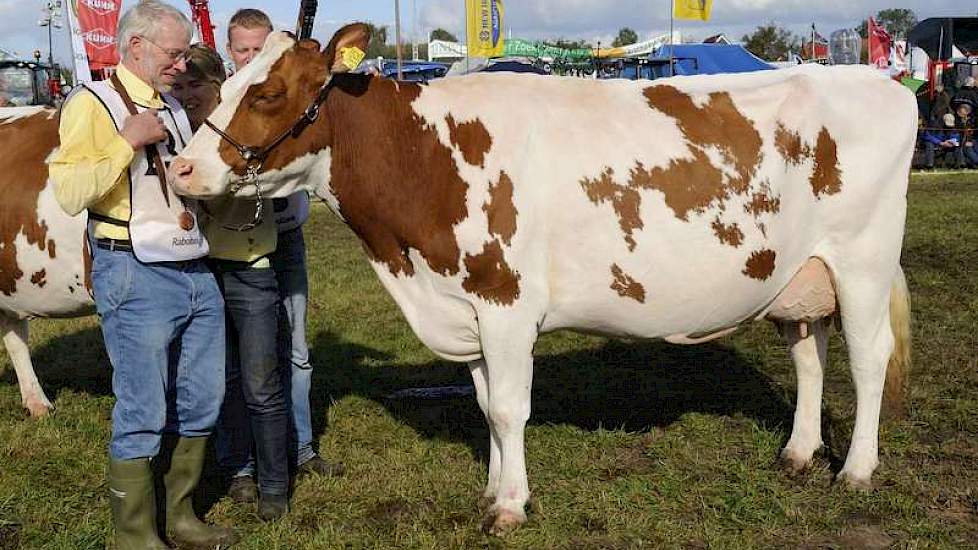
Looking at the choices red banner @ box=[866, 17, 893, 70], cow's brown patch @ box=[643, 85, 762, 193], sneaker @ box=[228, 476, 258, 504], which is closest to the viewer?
cow's brown patch @ box=[643, 85, 762, 193]

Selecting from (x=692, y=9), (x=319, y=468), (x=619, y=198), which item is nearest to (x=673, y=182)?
(x=619, y=198)

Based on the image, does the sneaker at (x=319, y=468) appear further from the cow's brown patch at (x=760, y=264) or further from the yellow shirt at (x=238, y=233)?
the cow's brown patch at (x=760, y=264)

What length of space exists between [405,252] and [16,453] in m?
2.92

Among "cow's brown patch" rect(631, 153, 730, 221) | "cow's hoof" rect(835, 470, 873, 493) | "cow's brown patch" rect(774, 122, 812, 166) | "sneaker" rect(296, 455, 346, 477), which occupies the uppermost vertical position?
"cow's brown patch" rect(774, 122, 812, 166)

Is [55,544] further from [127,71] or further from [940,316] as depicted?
[940,316]

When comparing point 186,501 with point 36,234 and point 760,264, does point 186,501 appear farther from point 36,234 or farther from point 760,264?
point 760,264

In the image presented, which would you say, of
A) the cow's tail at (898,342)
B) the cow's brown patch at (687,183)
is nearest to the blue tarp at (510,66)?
the cow's tail at (898,342)

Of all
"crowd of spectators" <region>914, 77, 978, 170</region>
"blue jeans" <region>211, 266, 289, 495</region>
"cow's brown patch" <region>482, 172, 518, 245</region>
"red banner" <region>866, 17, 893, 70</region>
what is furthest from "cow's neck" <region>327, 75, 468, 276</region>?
"red banner" <region>866, 17, 893, 70</region>

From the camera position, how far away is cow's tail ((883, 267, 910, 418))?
4844 millimetres

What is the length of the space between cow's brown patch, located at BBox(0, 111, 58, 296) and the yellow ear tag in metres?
2.56

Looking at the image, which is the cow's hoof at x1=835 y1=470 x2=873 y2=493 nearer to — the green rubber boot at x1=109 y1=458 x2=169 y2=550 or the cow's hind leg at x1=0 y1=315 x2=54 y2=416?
the green rubber boot at x1=109 y1=458 x2=169 y2=550

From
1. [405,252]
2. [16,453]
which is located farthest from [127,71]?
[16,453]

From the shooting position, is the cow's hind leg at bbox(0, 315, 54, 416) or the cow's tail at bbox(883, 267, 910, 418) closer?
the cow's tail at bbox(883, 267, 910, 418)

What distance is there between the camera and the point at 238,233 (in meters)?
4.07
